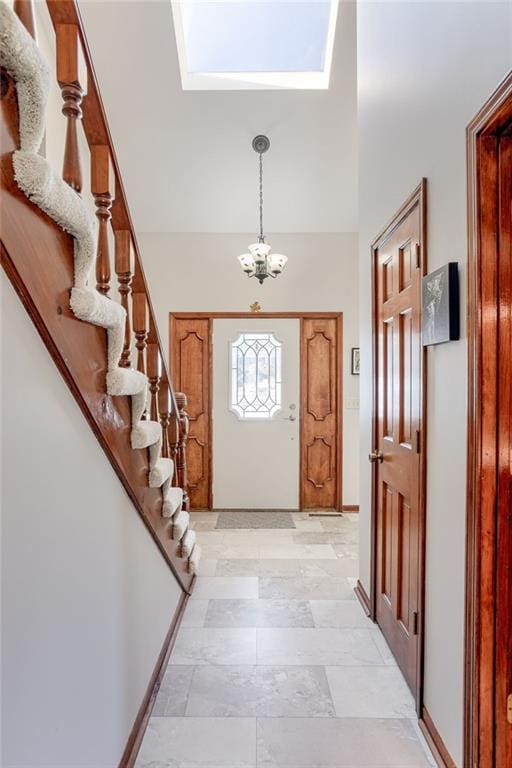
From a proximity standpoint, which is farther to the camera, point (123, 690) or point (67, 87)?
point (123, 690)

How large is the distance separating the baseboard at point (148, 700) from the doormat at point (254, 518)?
1.76m

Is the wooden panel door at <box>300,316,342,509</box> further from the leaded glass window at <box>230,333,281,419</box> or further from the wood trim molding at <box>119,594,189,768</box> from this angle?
the wood trim molding at <box>119,594,189,768</box>

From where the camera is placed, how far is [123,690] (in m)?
1.45

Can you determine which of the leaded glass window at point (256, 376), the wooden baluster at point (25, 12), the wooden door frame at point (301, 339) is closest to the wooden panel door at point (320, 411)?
the wooden door frame at point (301, 339)

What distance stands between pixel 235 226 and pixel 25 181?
3.91m

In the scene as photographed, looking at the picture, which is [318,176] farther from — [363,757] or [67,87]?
[363,757]

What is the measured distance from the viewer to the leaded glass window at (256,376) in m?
4.63

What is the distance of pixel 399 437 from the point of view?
2037 mm

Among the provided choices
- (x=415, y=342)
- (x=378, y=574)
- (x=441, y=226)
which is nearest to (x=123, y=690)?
(x=378, y=574)

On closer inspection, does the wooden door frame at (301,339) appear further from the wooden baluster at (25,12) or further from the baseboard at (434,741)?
the wooden baluster at (25,12)

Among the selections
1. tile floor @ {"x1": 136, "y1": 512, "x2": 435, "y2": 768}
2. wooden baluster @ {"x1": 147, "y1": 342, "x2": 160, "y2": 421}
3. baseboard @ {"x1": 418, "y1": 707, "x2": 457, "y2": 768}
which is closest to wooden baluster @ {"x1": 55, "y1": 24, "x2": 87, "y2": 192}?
wooden baluster @ {"x1": 147, "y1": 342, "x2": 160, "y2": 421}

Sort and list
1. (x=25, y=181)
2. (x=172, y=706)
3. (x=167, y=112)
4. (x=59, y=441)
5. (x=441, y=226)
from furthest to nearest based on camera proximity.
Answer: (x=167, y=112) < (x=172, y=706) < (x=441, y=226) < (x=59, y=441) < (x=25, y=181)

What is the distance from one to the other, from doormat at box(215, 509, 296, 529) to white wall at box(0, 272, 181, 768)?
103 inches

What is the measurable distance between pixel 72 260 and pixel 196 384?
Answer: 11.8 feet
